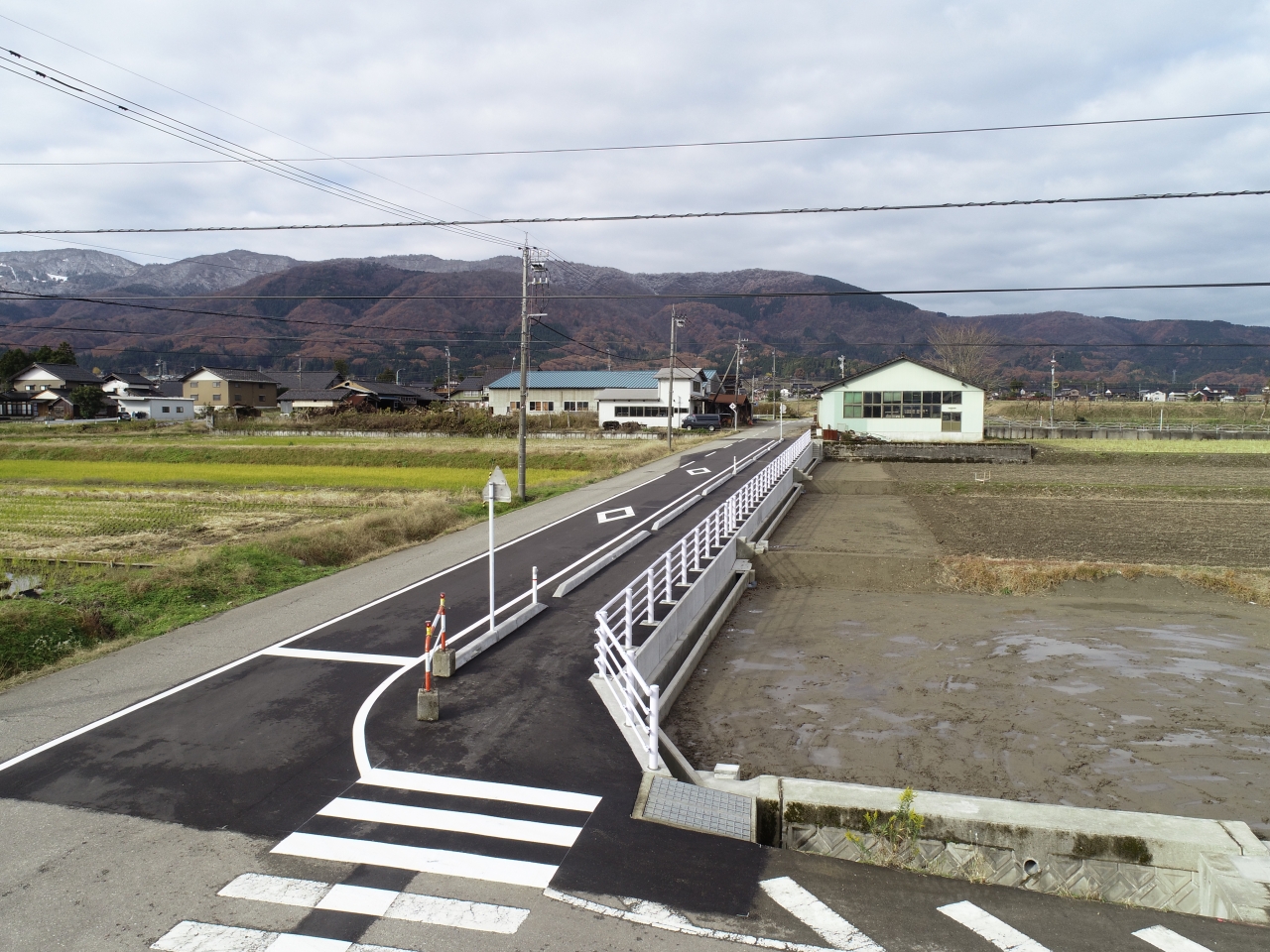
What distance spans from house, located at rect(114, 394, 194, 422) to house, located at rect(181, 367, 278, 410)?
519 cm

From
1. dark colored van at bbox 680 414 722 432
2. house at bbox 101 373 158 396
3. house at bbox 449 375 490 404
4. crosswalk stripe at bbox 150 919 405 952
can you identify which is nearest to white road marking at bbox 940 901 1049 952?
crosswalk stripe at bbox 150 919 405 952

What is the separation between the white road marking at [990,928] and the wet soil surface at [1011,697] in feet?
10.2

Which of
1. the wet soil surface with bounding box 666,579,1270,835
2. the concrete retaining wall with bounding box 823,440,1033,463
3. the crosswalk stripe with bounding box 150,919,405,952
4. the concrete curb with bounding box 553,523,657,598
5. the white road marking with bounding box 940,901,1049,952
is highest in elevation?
the concrete retaining wall with bounding box 823,440,1033,463

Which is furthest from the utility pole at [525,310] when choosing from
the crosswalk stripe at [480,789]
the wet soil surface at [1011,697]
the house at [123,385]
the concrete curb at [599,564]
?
the house at [123,385]

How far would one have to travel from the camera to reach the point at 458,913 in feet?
17.5

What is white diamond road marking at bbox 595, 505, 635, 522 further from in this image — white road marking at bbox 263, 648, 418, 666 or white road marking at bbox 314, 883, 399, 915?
white road marking at bbox 314, 883, 399, 915

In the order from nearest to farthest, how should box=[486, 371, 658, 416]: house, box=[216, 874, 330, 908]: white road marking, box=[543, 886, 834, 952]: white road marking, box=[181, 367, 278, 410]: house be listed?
1. box=[543, 886, 834, 952]: white road marking
2. box=[216, 874, 330, 908]: white road marking
3. box=[486, 371, 658, 416]: house
4. box=[181, 367, 278, 410]: house

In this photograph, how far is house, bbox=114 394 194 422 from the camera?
3238 inches

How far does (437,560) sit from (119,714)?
355 inches

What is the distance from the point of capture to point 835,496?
30.8 metres

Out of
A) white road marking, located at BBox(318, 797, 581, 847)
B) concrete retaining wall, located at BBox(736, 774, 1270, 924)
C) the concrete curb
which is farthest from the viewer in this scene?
the concrete curb

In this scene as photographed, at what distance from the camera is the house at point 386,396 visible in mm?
80938

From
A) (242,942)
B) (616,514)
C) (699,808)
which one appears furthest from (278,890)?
(616,514)

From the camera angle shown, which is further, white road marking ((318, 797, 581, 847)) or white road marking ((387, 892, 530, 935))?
white road marking ((318, 797, 581, 847))
